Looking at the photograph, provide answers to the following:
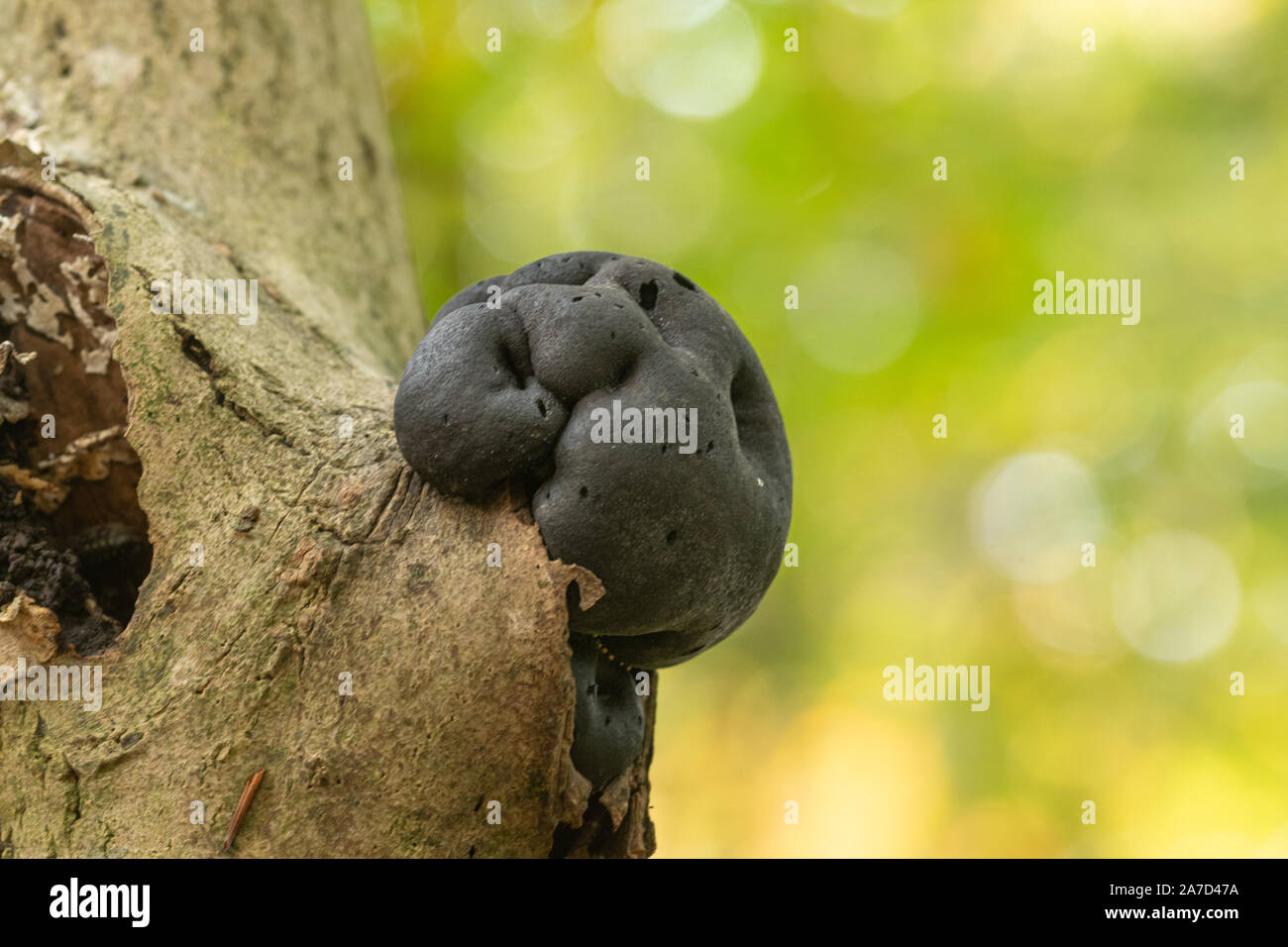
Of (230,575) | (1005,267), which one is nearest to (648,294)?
(230,575)

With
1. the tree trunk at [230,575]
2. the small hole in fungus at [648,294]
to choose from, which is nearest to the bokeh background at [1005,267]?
the tree trunk at [230,575]

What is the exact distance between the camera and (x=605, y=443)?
4.24ft

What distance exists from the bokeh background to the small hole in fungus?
284 cm

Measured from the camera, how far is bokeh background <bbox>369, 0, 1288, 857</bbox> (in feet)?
15.2

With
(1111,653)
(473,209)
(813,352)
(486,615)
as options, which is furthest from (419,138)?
(1111,653)

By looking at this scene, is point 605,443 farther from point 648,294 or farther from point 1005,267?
point 1005,267

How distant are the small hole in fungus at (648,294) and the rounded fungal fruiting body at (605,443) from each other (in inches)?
2.2

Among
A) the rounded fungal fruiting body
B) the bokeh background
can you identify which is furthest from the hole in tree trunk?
the bokeh background

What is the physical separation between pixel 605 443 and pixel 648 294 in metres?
0.32

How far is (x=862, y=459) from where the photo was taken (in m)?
5.32

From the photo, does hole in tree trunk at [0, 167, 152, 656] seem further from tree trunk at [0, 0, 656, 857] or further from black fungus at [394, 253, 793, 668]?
black fungus at [394, 253, 793, 668]

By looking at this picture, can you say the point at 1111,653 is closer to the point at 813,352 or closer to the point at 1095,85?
A: the point at 813,352

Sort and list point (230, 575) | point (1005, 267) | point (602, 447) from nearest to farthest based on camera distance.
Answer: point (602, 447), point (230, 575), point (1005, 267)

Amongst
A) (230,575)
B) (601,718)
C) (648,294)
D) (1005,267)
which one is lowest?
(601,718)
